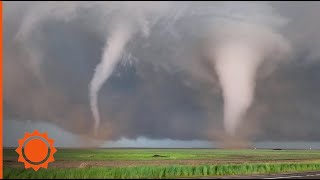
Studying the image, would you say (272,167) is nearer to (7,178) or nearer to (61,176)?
(61,176)

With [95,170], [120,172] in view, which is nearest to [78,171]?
[95,170]

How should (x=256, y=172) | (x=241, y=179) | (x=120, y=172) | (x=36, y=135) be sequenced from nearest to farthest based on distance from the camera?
(x=36, y=135) → (x=241, y=179) → (x=120, y=172) → (x=256, y=172)

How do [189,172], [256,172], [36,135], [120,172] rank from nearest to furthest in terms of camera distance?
[36,135], [120,172], [189,172], [256,172]

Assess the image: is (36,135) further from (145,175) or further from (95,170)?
(145,175)

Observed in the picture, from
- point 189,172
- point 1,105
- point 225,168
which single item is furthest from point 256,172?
point 1,105

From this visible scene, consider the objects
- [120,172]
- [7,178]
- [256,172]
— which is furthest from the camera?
[256,172]

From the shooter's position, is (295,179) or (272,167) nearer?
(295,179)

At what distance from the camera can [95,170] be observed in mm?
38000

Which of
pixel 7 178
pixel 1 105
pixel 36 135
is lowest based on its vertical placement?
pixel 7 178

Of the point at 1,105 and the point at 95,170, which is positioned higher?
the point at 1,105

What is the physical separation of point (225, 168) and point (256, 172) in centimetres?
→ 415

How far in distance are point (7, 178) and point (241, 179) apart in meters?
19.6

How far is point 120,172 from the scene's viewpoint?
128 feet

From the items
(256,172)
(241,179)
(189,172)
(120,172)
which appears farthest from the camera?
(256,172)
